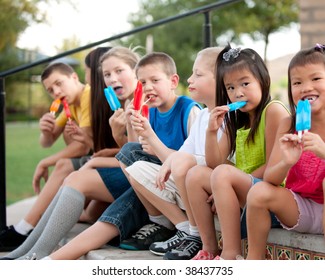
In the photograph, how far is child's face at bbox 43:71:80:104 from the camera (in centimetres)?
431

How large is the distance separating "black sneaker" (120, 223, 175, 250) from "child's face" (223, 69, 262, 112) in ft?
2.83

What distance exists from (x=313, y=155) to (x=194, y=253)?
75cm

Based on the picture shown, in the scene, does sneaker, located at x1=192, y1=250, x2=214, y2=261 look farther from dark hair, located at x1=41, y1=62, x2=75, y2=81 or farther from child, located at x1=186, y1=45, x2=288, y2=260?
dark hair, located at x1=41, y1=62, x2=75, y2=81

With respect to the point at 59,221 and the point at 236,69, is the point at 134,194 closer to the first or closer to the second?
the point at 59,221

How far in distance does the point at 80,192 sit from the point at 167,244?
0.58m

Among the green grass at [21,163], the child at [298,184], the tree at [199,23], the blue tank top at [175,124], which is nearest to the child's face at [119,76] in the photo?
the blue tank top at [175,124]

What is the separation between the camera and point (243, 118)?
305 cm

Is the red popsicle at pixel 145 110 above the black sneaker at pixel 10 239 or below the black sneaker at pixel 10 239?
above

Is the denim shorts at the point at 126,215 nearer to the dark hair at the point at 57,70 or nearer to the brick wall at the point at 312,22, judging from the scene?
the dark hair at the point at 57,70

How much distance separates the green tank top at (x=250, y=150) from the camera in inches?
115

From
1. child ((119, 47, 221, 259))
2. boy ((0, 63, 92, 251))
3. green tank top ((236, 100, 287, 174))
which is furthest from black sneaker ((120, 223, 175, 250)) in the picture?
boy ((0, 63, 92, 251))

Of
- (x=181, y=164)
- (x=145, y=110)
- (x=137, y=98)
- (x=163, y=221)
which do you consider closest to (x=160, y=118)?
(x=145, y=110)

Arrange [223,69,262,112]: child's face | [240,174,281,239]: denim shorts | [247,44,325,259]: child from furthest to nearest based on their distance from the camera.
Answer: [223,69,262,112]: child's face, [240,174,281,239]: denim shorts, [247,44,325,259]: child

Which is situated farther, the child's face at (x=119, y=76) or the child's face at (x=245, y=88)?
the child's face at (x=119, y=76)
